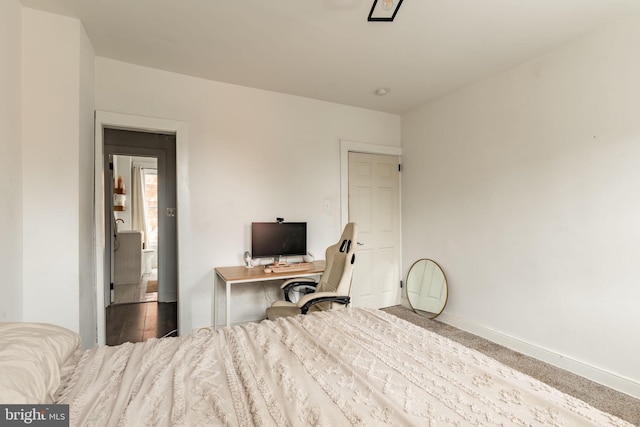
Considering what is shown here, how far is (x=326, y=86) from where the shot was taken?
3289 millimetres

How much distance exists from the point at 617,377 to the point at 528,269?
3.01ft

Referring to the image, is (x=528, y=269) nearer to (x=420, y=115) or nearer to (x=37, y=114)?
(x=420, y=115)

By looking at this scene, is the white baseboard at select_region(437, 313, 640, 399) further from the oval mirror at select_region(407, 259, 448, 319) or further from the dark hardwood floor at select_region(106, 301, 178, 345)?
the dark hardwood floor at select_region(106, 301, 178, 345)

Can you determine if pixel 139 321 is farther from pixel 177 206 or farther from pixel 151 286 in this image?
pixel 177 206

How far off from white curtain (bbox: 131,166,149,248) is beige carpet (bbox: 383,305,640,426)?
14.6 ft

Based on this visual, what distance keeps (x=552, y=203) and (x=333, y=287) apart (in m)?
2.02

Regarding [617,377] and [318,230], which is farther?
[318,230]

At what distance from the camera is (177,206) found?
9.58 feet

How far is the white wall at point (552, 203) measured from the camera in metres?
2.16

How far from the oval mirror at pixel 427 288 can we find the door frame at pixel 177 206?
8.87ft

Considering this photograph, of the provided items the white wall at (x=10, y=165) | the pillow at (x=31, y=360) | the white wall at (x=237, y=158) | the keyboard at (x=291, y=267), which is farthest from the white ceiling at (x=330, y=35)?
the pillow at (x=31, y=360)

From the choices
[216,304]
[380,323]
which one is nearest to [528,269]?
[380,323]

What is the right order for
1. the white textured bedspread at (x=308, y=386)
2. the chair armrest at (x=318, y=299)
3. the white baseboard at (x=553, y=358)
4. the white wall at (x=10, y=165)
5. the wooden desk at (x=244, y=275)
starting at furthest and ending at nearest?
the wooden desk at (x=244, y=275) → the chair armrest at (x=318, y=299) → the white baseboard at (x=553, y=358) → the white wall at (x=10, y=165) → the white textured bedspread at (x=308, y=386)

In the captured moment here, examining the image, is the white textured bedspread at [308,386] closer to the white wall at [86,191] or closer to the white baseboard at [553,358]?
the white wall at [86,191]
